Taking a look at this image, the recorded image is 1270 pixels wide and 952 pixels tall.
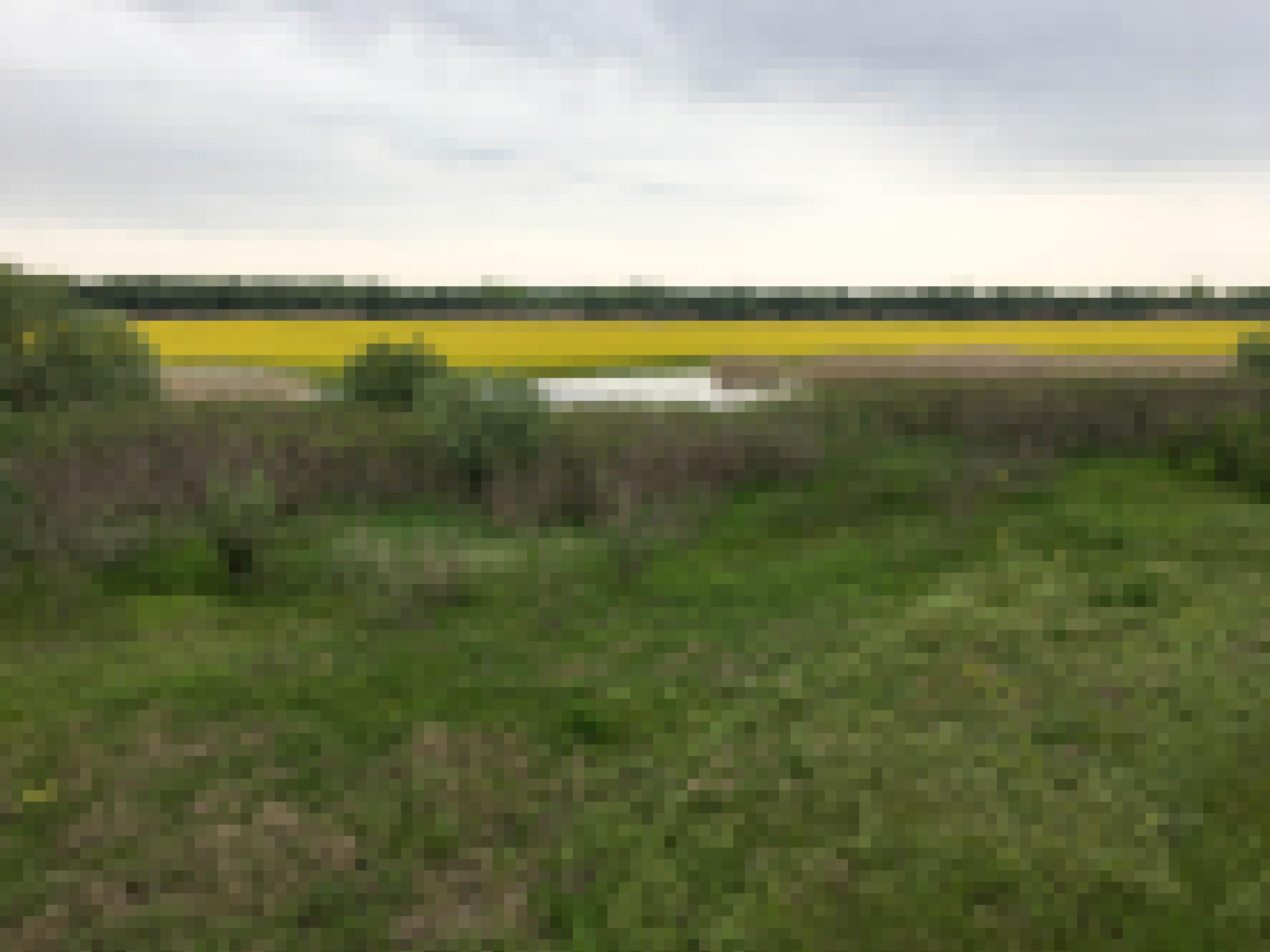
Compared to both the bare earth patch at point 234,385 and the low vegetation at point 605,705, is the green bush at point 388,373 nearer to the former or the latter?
the bare earth patch at point 234,385

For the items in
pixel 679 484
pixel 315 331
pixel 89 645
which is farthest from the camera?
pixel 315 331

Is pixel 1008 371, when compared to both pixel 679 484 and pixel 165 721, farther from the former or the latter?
pixel 165 721

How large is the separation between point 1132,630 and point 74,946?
690 cm

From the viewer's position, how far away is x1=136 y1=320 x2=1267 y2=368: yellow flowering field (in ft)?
89.4

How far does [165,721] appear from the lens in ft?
19.3

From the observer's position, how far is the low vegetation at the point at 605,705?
4.21 metres

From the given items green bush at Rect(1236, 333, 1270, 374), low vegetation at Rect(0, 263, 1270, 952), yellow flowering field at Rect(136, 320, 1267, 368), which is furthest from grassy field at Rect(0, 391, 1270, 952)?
yellow flowering field at Rect(136, 320, 1267, 368)

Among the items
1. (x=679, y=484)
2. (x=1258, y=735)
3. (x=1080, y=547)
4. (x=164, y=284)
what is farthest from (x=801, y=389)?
(x=164, y=284)

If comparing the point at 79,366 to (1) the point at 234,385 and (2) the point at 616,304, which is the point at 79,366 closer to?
(1) the point at 234,385

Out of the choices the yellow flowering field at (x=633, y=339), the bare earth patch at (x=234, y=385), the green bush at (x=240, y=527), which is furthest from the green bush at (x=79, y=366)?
the yellow flowering field at (x=633, y=339)

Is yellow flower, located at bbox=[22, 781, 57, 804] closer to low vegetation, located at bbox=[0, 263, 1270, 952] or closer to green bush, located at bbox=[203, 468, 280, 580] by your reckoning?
low vegetation, located at bbox=[0, 263, 1270, 952]

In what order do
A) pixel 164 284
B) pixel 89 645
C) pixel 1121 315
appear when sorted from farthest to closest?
pixel 164 284 → pixel 1121 315 → pixel 89 645

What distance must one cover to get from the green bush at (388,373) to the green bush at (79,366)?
3.87 meters

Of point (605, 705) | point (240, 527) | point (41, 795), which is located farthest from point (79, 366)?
point (605, 705)
